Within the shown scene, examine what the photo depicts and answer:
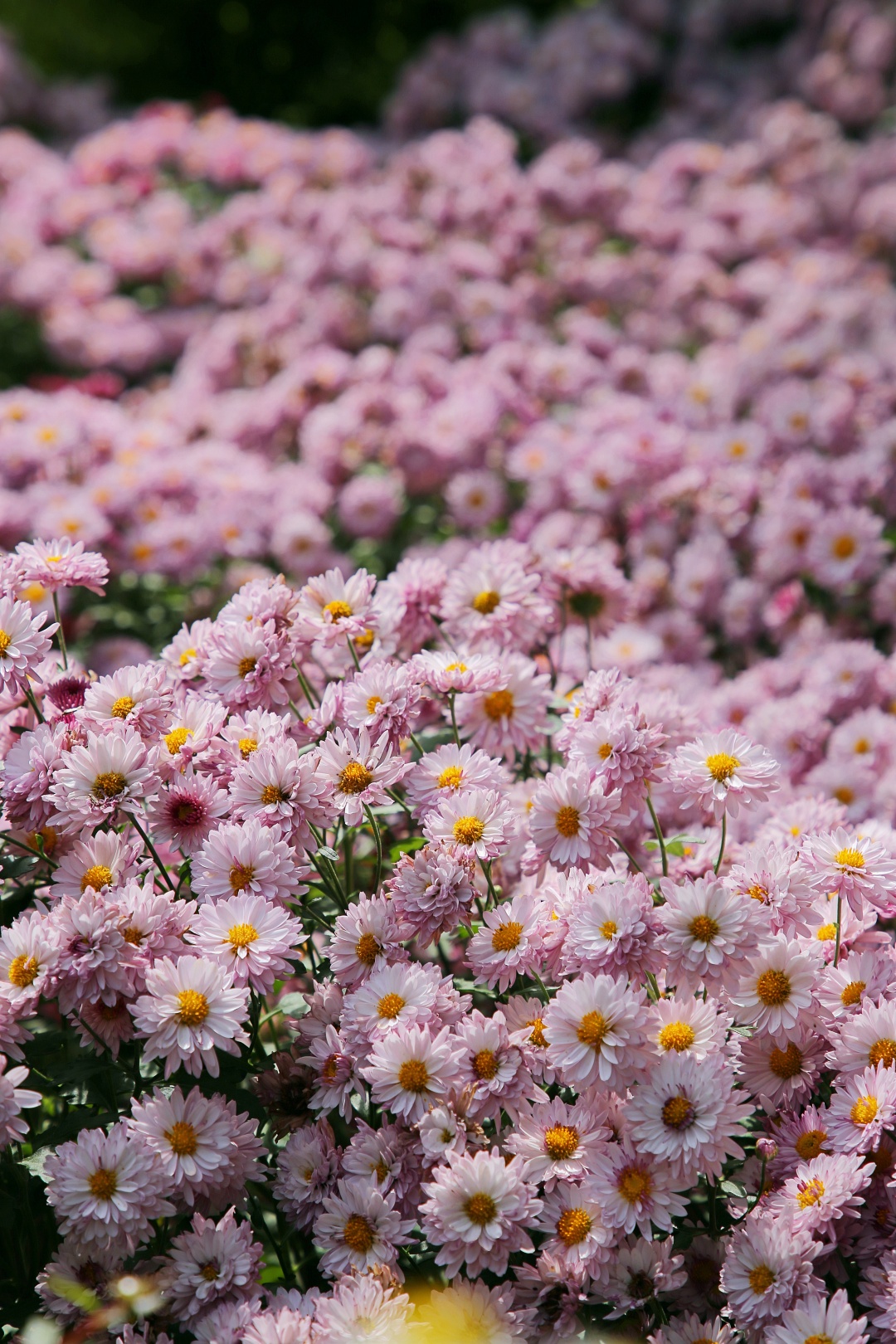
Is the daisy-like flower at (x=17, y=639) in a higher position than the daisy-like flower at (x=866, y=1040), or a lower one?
higher

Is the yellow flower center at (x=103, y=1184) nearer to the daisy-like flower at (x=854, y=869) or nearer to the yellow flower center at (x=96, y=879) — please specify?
the yellow flower center at (x=96, y=879)

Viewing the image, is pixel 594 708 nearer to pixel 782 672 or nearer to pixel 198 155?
pixel 782 672

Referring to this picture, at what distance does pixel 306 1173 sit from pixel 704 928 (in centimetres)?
65

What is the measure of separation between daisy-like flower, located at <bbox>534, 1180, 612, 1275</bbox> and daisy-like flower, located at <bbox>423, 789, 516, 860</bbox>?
0.45m

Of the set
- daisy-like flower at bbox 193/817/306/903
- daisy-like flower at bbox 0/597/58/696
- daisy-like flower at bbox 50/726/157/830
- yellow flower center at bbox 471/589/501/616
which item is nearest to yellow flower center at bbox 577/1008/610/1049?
daisy-like flower at bbox 193/817/306/903

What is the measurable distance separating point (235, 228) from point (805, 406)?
3.07m

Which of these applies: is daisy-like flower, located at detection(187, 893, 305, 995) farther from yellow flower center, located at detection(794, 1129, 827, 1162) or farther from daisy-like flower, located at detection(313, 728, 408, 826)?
yellow flower center, located at detection(794, 1129, 827, 1162)

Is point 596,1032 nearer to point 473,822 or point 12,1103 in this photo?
point 473,822

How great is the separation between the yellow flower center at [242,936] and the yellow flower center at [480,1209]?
0.43m

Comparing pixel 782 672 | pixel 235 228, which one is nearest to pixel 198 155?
pixel 235 228

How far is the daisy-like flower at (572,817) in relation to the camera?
5.71 ft

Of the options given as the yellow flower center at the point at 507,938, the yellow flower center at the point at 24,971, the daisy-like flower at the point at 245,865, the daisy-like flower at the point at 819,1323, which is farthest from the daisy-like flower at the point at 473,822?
the daisy-like flower at the point at 819,1323

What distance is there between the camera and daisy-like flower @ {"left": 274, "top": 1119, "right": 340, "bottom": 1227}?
5.35 feet

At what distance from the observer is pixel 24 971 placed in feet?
5.17
